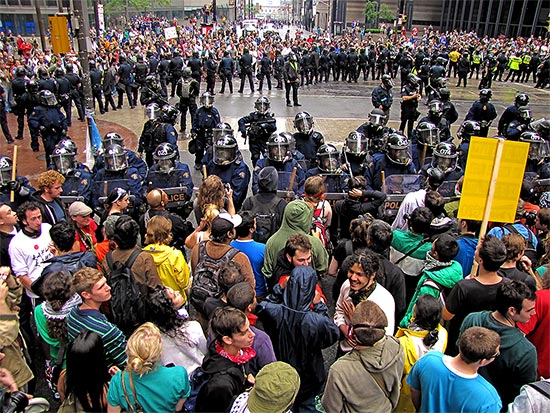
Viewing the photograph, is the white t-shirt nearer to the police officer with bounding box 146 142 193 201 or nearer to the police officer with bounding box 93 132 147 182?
the police officer with bounding box 146 142 193 201

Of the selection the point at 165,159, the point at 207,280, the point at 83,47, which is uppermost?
the point at 83,47

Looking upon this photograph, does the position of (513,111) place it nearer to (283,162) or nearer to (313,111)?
(283,162)

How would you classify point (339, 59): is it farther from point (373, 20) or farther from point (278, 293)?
point (373, 20)

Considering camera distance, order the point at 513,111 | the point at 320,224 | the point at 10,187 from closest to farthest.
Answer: the point at 320,224, the point at 10,187, the point at 513,111

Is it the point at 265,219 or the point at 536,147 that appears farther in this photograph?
the point at 536,147

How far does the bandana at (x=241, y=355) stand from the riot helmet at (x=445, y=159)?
479 centimetres

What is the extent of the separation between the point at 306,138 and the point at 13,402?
6.54m

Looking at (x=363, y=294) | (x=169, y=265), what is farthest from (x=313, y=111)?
(x=363, y=294)

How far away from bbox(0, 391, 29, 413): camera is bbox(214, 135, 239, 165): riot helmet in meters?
4.58

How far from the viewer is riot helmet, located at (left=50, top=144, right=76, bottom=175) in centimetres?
660

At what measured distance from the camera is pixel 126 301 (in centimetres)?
357

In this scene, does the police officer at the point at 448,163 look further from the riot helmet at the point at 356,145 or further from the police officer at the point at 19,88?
the police officer at the point at 19,88

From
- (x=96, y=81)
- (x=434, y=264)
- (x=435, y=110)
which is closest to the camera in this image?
(x=434, y=264)

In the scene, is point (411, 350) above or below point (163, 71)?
below
